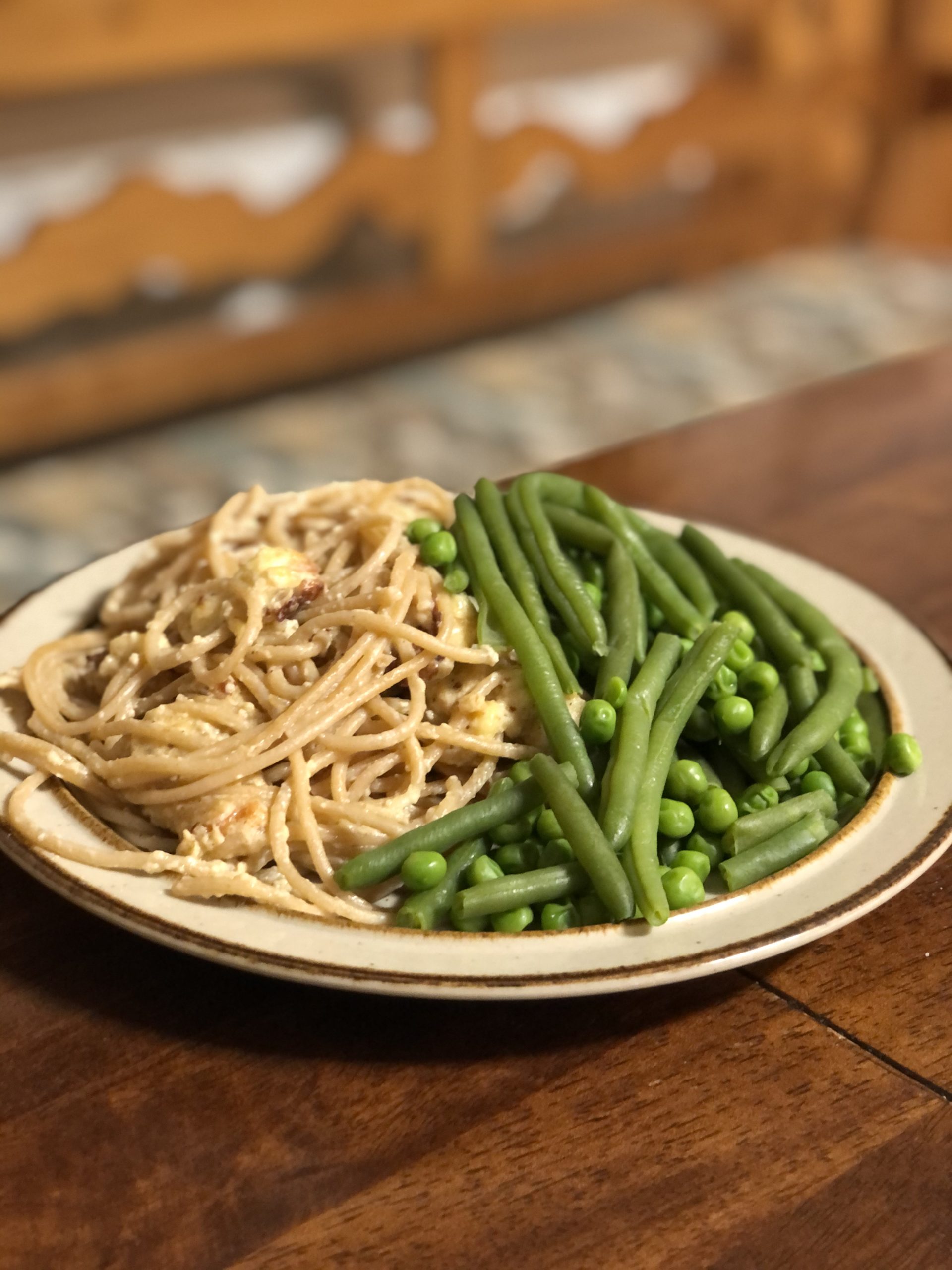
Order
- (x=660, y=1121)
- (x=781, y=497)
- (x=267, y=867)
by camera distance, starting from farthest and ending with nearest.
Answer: (x=781, y=497), (x=267, y=867), (x=660, y=1121)

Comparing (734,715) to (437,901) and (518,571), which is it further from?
(437,901)

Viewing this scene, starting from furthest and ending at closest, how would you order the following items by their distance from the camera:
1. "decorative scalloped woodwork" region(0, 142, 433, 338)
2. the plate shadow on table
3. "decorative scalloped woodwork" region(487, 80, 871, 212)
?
"decorative scalloped woodwork" region(487, 80, 871, 212) → "decorative scalloped woodwork" region(0, 142, 433, 338) → the plate shadow on table

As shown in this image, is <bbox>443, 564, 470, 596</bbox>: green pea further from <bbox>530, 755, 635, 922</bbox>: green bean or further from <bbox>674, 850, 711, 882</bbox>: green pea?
<bbox>674, 850, 711, 882</bbox>: green pea

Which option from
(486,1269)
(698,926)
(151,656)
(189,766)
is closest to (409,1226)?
(486,1269)

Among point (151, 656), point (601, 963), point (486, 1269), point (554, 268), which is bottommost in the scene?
point (554, 268)

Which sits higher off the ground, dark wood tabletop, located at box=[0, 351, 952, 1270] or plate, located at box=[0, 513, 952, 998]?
plate, located at box=[0, 513, 952, 998]

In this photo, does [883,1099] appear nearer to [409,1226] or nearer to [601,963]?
[601,963]

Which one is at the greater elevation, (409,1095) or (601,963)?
(601,963)

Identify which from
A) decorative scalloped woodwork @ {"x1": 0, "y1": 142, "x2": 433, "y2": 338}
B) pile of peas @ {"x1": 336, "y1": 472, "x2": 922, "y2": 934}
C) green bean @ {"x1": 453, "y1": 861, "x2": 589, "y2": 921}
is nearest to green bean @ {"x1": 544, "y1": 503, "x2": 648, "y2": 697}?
pile of peas @ {"x1": 336, "y1": 472, "x2": 922, "y2": 934}
